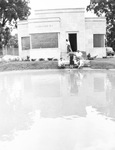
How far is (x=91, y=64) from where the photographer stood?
20.8m

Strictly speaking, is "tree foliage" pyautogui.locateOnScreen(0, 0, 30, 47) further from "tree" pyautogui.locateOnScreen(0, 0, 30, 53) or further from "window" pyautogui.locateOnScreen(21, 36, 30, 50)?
"window" pyautogui.locateOnScreen(21, 36, 30, 50)

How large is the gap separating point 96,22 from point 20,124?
21.9 m

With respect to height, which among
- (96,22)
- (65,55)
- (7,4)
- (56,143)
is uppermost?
(7,4)

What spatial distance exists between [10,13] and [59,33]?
14.4 metres

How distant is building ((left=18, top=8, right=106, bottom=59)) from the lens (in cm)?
2366

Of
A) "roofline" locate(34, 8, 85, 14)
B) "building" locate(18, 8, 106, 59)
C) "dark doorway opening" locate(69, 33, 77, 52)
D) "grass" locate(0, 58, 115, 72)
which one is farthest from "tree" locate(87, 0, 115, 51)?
"grass" locate(0, 58, 115, 72)

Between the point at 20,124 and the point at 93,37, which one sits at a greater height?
the point at 93,37

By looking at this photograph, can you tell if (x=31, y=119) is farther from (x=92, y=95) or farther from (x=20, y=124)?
(x=92, y=95)

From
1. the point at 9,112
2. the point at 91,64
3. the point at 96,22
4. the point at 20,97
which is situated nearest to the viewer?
the point at 9,112

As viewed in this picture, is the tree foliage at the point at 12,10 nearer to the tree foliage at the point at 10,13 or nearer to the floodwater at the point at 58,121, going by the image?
the tree foliage at the point at 10,13

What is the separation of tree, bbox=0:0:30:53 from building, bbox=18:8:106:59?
9.49m

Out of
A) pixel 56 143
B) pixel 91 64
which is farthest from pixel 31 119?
pixel 91 64

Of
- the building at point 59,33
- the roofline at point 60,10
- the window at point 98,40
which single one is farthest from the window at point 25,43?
the window at point 98,40

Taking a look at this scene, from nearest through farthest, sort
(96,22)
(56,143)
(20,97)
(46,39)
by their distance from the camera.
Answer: (56,143) < (20,97) < (46,39) < (96,22)
